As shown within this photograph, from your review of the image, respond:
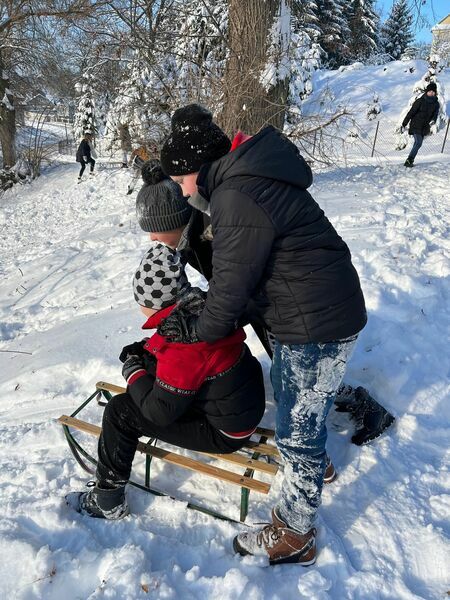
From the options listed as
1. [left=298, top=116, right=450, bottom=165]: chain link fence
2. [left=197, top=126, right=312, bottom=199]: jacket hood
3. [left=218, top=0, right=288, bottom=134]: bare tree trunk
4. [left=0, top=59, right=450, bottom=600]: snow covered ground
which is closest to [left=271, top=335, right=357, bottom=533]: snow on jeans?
[left=0, top=59, right=450, bottom=600]: snow covered ground

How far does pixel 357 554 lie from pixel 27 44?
72.3 ft

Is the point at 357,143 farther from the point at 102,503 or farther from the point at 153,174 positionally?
the point at 102,503

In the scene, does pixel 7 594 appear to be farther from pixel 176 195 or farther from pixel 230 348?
pixel 176 195

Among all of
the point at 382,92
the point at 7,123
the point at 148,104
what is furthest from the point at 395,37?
the point at 148,104

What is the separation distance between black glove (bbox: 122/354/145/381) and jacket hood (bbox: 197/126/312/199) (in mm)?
1015

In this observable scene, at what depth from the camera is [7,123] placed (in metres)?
19.6

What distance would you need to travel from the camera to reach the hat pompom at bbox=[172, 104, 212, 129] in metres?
2.00

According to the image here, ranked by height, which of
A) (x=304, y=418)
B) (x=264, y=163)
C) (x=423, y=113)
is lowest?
(x=304, y=418)

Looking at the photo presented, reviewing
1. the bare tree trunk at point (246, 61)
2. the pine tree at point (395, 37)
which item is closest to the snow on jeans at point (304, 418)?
the bare tree trunk at point (246, 61)

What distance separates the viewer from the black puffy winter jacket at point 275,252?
168cm

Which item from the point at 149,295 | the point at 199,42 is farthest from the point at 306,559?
the point at 199,42

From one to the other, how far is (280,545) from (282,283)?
120cm

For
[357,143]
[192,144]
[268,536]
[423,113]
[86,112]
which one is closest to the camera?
[192,144]

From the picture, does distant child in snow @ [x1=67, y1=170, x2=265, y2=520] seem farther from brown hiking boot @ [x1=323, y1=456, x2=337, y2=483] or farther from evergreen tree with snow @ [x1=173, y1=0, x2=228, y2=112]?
evergreen tree with snow @ [x1=173, y1=0, x2=228, y2=112]
